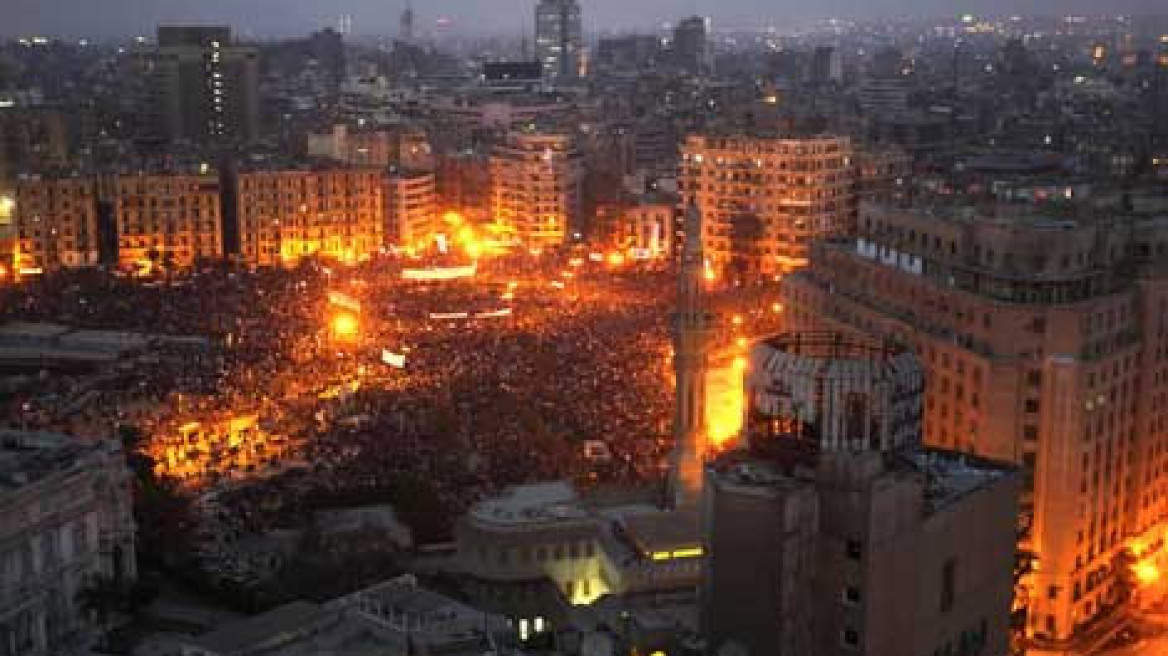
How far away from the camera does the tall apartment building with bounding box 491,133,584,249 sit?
86750 millimetres

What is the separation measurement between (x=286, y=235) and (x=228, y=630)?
199ft

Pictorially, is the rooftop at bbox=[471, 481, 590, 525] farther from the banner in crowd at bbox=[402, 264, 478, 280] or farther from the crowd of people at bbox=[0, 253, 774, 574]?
the banner in crowd at bbox=[402, 264, 478, 280]

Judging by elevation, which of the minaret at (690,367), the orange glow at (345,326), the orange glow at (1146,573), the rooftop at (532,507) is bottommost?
the orange glow at (1146,573)

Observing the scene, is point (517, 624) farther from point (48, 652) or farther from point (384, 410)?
point (384, 410)

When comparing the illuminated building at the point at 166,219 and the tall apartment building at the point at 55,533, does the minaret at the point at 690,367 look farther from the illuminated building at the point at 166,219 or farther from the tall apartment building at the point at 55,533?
the illuminated building at the point at 166,219

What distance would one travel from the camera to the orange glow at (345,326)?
2249 inches

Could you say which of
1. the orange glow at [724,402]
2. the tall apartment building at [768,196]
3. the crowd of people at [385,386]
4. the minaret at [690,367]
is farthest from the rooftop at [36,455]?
the tall apartment building at [768,196]

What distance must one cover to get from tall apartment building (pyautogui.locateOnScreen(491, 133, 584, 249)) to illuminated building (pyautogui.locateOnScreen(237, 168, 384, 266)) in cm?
805

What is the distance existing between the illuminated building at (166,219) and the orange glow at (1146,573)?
5390 centimetres

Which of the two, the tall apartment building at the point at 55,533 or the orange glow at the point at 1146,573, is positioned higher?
the tall apartment building at the point at 55,533

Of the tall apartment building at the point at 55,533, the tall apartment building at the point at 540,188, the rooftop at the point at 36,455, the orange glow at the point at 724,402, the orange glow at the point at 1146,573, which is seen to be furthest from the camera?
the tall apartment building at the point at 540,188

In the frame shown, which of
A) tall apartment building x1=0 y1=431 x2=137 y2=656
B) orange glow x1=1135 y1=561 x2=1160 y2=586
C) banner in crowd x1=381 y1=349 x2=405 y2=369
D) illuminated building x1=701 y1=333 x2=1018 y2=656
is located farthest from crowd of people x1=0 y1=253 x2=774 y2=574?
illuminated building x1=701 y1=333 x2=1018 y2=656

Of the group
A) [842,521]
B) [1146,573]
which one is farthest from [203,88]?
[842,521]

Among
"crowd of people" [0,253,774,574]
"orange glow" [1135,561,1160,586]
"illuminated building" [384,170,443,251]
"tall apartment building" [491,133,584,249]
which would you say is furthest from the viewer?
"tall apartment building" [491,133,584,249]
